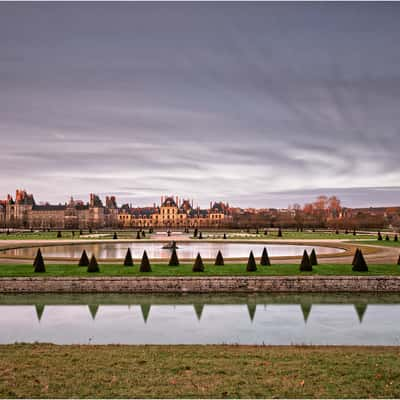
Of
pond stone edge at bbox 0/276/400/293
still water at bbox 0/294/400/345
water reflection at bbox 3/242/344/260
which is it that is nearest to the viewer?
still water at bbox 0/294/400/345

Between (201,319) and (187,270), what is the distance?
651 cm

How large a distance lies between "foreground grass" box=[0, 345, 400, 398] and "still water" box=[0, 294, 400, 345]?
5.82ft

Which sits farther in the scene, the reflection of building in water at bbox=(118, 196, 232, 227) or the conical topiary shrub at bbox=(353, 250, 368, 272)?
the reflection of building in water at bbox=(118, 196, 232, 227)

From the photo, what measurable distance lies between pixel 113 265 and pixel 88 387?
51.1 ft

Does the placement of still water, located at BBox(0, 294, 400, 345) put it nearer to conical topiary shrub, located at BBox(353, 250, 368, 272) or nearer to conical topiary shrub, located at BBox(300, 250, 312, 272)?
conical topiary shrub, located at BBox(300, 250, 312, 272)

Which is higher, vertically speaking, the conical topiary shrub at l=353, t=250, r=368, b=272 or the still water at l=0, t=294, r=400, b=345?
the conical topiary shrub at l=353, t=250, r=368, b=272

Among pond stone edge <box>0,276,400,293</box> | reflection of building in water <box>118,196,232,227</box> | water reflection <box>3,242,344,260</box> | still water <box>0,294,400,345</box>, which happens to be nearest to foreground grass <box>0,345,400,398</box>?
still water <box>0,294,400,345</box>

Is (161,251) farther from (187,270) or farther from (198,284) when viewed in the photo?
(198,284)

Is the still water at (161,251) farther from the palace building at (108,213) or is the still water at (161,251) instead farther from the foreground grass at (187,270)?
the palace building at (108,213)

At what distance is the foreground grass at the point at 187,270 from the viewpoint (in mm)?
19895

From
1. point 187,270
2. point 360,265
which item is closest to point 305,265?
point 360,265

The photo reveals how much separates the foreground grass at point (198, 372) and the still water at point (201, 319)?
1775 millimetres

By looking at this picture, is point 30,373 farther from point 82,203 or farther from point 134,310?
point 82,203

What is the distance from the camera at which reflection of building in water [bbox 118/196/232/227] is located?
445 feet
